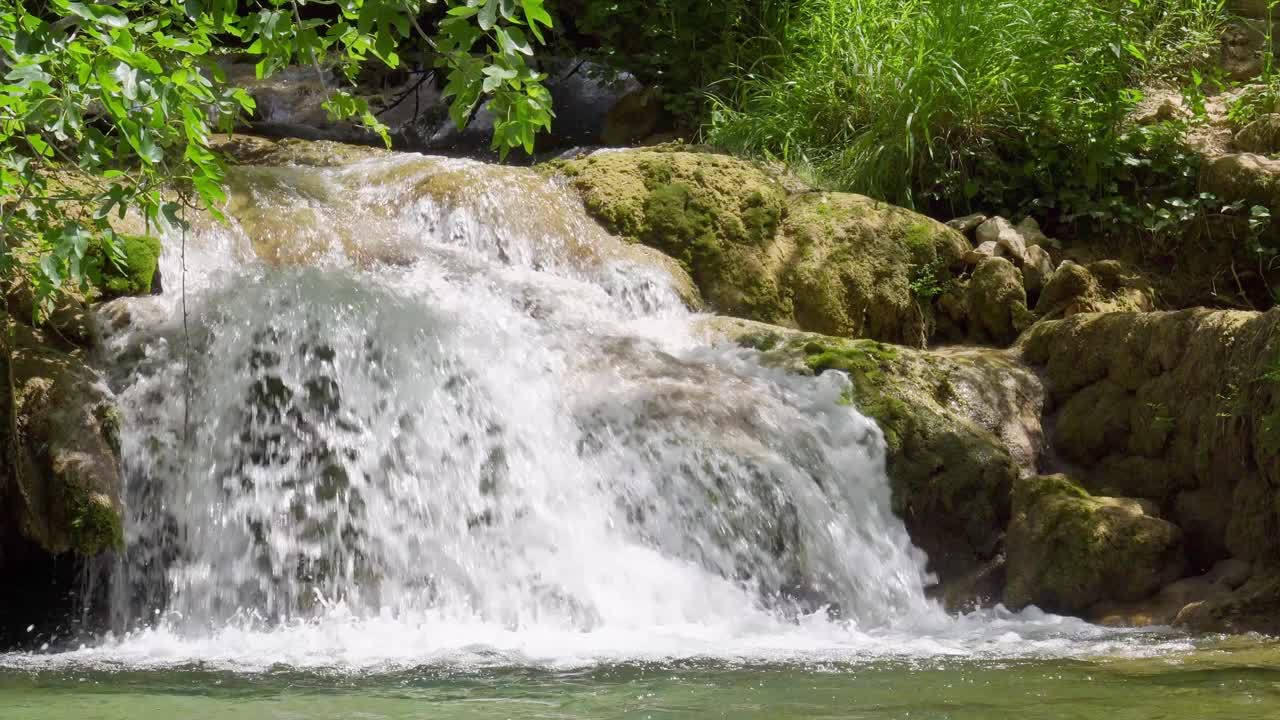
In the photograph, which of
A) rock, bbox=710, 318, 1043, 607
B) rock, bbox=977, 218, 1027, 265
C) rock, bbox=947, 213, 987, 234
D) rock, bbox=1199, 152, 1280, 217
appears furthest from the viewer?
rock, bbox=947, 213, 987, 234

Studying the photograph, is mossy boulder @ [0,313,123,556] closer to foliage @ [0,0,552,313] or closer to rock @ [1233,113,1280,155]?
foliage @ [0,0,552,313]

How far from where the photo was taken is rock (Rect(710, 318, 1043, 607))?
5.86 meters

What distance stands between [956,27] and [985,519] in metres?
3.86

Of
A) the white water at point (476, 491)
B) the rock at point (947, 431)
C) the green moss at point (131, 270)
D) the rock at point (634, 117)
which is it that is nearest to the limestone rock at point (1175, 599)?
the white water at point (476, 491)

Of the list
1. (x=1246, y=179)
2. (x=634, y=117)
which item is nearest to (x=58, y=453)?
(x=634, y=117)

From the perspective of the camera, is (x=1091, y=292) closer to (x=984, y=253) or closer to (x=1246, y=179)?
(x=984, y=253)

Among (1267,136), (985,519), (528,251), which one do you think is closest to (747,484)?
(985,519)

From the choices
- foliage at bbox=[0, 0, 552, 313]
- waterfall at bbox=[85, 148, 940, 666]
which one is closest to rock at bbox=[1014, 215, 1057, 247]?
waterfall at bbox=[85, 148, 940, 666]

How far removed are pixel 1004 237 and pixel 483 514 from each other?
394cm

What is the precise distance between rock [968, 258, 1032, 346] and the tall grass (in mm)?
959

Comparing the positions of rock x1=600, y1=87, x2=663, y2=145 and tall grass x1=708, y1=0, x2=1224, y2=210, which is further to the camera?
rock x1=600, y1=87, x2=663, y2=145

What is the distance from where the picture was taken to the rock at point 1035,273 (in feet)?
24.7

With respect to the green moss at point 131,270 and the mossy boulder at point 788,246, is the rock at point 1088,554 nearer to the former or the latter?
the mossy boulder at point 788,246

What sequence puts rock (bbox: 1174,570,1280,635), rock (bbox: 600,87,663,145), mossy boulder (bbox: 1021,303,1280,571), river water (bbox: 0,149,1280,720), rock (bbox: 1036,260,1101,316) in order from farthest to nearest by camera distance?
rock (bbox: 600,87,663,145) < rock (bbox: 1036,260,1101,316) < mossy boulder (bbox: 1021,303,1280,571) < rock (bbox: 1174,570,1280,635) < river water (bbox: 0,149,1280,720)
